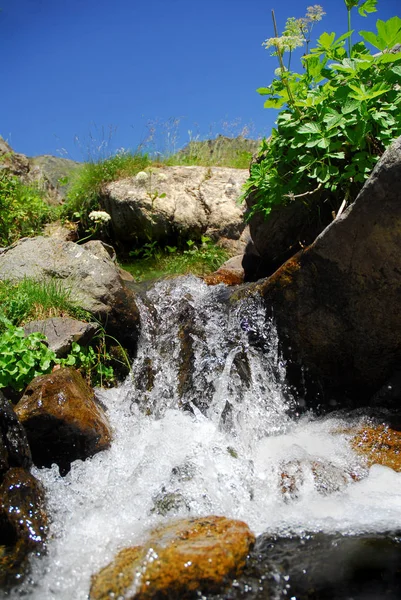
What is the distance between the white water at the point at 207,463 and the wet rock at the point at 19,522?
3.1 inches

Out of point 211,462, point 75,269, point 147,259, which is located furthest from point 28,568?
point 147,259

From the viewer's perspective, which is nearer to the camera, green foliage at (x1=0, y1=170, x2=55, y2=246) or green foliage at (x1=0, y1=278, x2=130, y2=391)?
green foliage at (x1=0, y1=278, x2=130, y2=391)

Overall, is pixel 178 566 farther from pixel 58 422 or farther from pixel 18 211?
pixel 18 211

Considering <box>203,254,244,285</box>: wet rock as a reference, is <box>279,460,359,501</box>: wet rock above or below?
below

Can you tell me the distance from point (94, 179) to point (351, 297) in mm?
6894

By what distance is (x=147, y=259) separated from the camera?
31.6ft

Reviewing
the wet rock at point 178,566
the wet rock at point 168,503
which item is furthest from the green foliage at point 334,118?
the wet rock at point 178,566

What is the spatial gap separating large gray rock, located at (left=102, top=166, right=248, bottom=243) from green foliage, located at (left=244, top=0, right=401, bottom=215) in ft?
12.5

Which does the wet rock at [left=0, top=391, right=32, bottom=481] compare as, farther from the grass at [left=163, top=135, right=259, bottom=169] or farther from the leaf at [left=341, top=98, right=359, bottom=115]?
the grass at [left=163, top=135, right=259, bottom=169]

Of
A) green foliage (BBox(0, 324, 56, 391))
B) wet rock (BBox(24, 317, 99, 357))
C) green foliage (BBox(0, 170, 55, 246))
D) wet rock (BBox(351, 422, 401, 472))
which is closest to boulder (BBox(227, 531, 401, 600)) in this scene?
wet rock (BBox(351, 422, 401, 472))

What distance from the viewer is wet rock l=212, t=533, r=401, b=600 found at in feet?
9.07

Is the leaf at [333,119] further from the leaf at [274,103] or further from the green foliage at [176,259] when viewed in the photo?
the green foliage at [176,259]

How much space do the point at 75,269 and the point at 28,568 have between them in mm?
3554

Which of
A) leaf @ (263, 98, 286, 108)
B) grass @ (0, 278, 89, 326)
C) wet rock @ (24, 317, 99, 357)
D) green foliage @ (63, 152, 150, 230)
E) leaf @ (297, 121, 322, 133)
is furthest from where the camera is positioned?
green foliage @ (63, 152, 150, 230)
